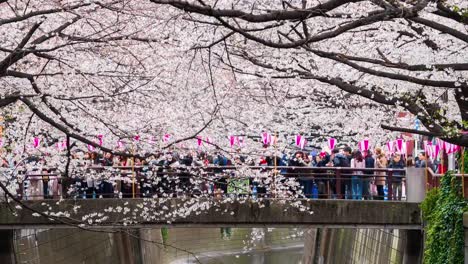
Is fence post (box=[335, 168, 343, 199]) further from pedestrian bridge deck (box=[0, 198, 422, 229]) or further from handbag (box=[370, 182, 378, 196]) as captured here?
handbag (box=[370, 182, 378, 196])

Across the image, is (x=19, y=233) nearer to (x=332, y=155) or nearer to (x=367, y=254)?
(x=332, y=155)


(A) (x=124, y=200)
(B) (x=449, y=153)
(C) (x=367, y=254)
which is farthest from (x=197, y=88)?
(C) (x=367, y=254)

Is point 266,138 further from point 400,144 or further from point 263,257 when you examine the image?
point 263,257

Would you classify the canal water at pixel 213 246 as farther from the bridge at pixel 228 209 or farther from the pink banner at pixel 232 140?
the pink banner at pixel 232 140

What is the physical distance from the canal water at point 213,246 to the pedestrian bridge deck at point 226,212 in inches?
46.6

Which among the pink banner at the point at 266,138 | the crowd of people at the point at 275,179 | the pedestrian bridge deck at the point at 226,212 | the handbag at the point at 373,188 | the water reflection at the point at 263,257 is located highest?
the pink banner at the point at 266,138

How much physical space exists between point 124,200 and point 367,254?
984 cm

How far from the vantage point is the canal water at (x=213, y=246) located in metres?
25.5

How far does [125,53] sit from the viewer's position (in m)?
13.2

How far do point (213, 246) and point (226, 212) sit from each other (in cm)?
2220

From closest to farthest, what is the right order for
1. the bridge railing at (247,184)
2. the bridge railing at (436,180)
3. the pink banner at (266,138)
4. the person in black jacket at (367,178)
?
the bridge railing at (436,180), the bridge railing at (247,184), the pink banner at (266,138), the person in black jacket at (367,178)

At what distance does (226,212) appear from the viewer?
21.1m

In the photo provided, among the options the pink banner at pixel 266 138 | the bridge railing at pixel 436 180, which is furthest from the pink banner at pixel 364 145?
the pink banner at pixel 266 138

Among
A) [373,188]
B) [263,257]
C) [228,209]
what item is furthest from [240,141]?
[263,257]
